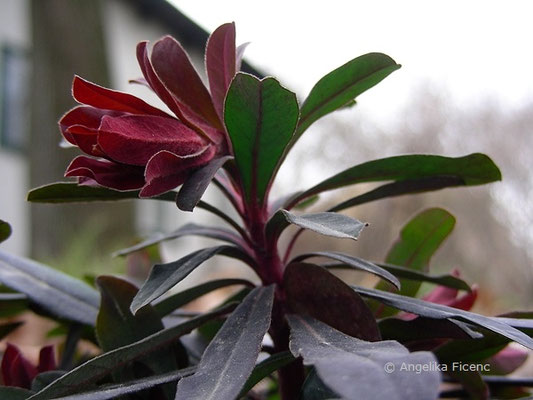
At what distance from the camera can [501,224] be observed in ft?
18.0

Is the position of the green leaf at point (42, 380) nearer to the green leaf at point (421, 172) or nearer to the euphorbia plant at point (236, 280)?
the euphorbia plant at point (236, 280)

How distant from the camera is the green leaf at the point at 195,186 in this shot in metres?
0.42

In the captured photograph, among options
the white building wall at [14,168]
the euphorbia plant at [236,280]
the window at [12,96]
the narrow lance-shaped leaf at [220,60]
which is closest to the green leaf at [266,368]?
the euphorbia plant at [236,280]

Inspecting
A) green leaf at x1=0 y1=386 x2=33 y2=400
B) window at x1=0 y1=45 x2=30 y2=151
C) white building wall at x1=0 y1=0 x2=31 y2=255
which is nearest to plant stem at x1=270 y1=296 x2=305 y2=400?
green leaf at x1=0 y1=386 x2=33 y2=400

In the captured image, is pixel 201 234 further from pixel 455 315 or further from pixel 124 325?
pixel 455 315

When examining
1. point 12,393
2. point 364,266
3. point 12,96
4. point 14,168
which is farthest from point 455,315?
point 12,96

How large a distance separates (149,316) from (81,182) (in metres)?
0.14

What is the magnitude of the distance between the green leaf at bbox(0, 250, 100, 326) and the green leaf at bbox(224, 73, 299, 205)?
0.74 ft

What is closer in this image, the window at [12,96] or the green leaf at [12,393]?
the green leaf at [12,393]

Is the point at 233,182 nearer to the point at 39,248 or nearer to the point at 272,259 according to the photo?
the point at 272,259

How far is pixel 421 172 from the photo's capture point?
551 millimetres

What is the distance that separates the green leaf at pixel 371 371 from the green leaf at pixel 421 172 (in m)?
0.22

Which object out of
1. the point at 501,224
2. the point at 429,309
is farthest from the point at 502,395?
the point at 501,224

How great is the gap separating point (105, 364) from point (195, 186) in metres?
0.14
